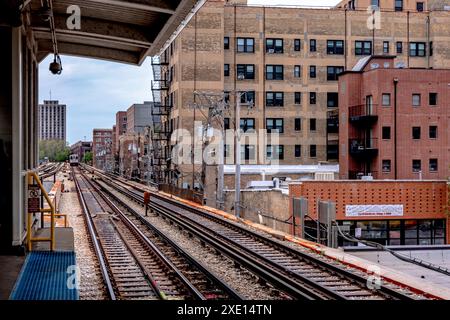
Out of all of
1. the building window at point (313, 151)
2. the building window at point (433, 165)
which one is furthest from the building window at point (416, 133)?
the building window at point (313, 151)

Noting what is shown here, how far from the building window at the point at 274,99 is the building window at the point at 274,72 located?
1.62 metres

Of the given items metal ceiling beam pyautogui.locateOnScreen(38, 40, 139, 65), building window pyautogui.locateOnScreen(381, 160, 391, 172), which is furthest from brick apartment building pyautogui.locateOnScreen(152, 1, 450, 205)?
metal ceiling beam pyautogui.locateOnScreen(38, 40, 139, 65)

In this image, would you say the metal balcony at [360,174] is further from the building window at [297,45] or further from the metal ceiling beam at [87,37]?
the metal ceiling beam at [87,37]

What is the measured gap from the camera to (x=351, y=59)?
5959 cm

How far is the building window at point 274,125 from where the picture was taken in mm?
58031

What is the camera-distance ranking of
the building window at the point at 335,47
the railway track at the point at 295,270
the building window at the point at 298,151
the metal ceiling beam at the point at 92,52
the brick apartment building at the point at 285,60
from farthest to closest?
the building window at the point at 335,47, the building window at the point at 298,151, the brick apartment building at the point at 285,60, the metal ceiling beam at the point at 92,52, the railway track at the point at 295,270

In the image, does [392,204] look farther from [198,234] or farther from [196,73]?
[196,73]

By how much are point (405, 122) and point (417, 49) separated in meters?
20.9

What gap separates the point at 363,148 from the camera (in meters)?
45.4

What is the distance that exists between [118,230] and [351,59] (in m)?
42.4

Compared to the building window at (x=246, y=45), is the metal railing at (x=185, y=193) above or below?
below
